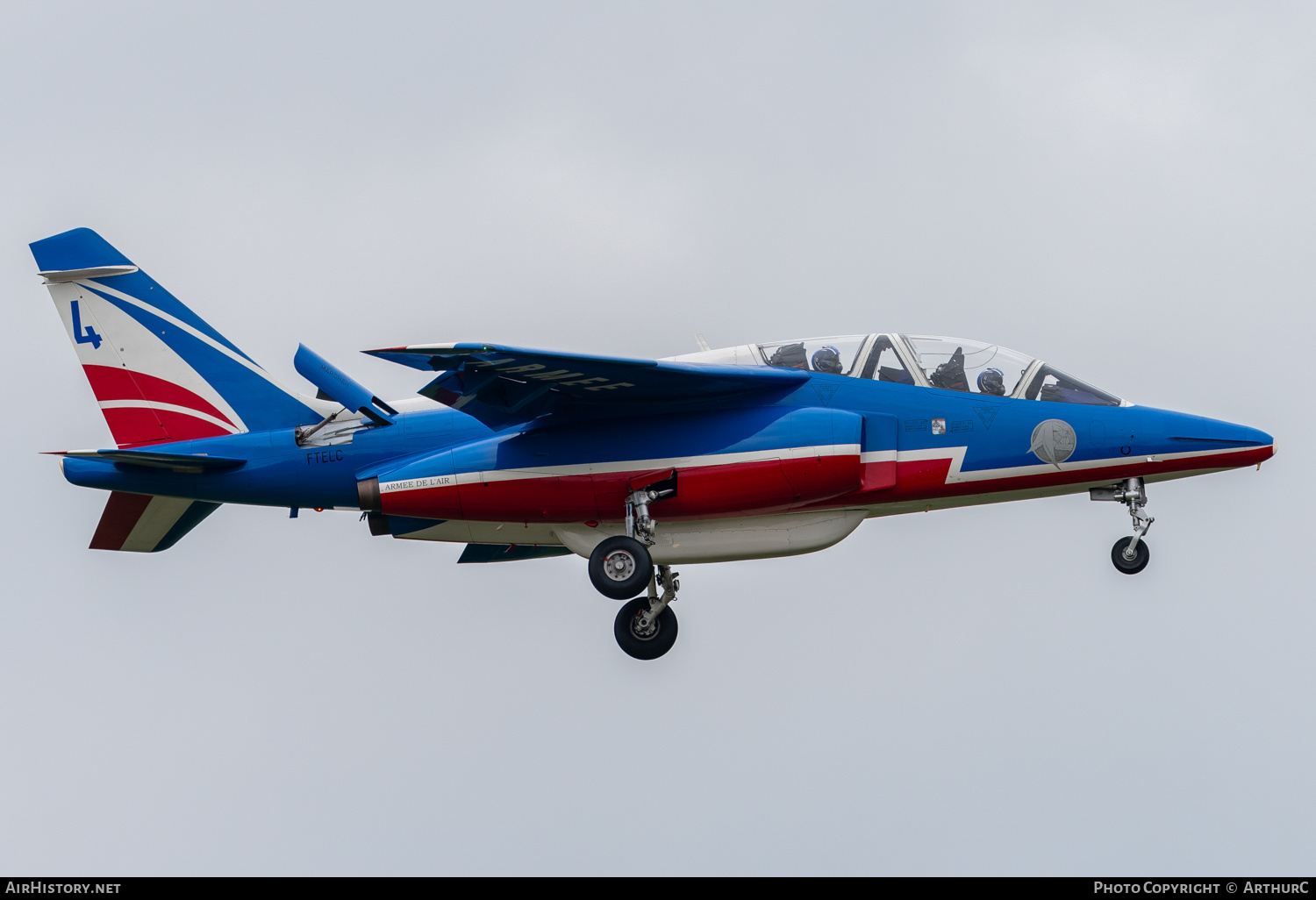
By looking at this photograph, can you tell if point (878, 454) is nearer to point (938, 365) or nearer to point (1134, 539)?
point (938, 365)

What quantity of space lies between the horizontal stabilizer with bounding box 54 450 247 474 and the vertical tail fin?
0.73 meters

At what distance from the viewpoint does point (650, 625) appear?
19141mm

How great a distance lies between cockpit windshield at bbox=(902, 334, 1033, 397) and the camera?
17.7 metres

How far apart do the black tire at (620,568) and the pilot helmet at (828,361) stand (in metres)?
3.35

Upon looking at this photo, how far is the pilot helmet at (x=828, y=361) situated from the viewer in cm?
1781

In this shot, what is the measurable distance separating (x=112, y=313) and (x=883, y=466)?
36.5 ft

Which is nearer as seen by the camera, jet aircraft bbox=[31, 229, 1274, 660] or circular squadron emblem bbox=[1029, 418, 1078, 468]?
jet aircraft bbox=[31, 229, 1274, 660]

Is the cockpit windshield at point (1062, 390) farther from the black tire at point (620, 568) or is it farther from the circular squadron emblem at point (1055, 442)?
the black tire at point (620, 568)

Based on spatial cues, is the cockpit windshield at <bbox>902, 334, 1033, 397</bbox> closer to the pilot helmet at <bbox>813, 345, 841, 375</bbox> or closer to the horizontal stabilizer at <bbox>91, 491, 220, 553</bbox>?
the pilot helmet at <bbox>813, 345, 841, 375</bbox>

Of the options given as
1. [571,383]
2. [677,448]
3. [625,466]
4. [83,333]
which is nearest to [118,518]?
[83,333]

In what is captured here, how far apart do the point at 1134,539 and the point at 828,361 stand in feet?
14.8

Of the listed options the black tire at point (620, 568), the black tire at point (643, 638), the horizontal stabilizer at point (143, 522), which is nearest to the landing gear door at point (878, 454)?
the black tire at point (620, 568)

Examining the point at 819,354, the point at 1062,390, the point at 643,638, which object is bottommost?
the point at 643,638

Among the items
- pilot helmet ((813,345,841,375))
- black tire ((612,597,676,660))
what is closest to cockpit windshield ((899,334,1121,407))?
pilot helmet ((813,345,841,375))
